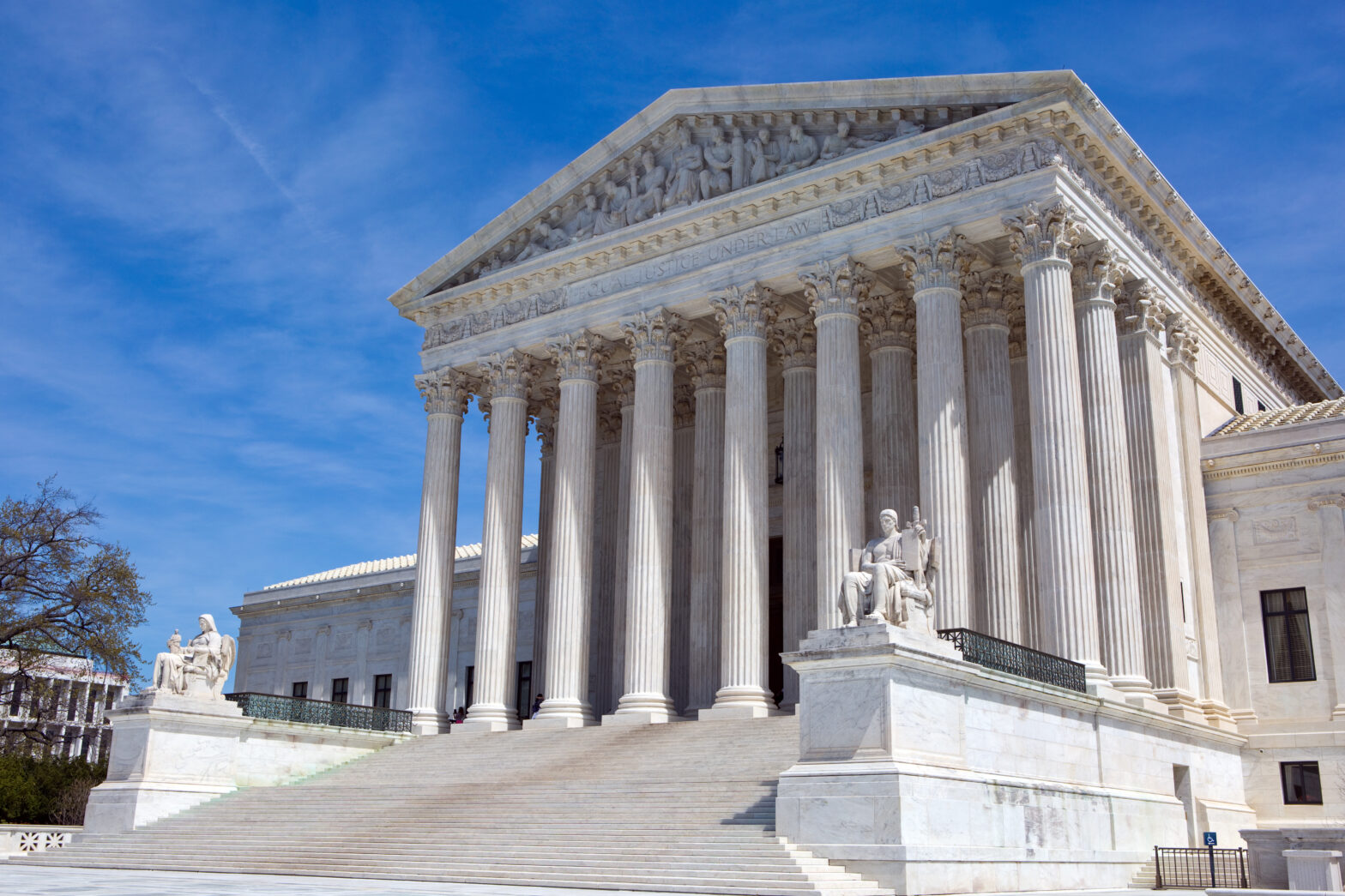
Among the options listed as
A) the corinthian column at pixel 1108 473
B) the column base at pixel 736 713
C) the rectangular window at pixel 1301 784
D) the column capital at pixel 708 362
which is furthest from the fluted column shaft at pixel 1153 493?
the column capital at pixel 708 362

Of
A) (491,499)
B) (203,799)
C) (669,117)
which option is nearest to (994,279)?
(669,117)

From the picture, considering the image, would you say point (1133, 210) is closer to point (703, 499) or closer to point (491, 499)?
point (703, 499)

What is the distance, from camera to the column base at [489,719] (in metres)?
38.4

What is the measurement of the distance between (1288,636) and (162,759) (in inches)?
1159

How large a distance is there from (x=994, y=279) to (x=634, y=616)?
45.4 ft

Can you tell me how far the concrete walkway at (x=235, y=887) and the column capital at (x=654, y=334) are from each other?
1879 cm

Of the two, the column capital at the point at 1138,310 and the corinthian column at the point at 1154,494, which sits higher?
the column capital at the point at 1138,310

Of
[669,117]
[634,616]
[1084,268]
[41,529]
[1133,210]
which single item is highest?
[669,117]

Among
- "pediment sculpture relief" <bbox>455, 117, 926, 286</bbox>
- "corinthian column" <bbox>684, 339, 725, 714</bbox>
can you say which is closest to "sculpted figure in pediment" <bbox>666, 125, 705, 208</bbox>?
"pediment sculpture relief" <bbox>455, 117, 926, 286</bbox>

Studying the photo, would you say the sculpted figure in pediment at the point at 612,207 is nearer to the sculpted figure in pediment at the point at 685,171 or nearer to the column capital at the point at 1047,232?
the sculpted figure in pediment at the point at 685,171

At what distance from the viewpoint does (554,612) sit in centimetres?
3822

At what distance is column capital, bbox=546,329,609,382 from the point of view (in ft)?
132

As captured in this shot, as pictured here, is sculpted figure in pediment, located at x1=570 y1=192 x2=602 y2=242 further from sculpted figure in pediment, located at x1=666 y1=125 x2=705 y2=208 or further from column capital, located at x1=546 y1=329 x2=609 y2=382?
column capital, located at x1=546 y1=329 x2=609 y2=382

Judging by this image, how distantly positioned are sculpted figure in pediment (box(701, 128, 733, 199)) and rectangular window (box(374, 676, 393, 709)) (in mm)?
30329
